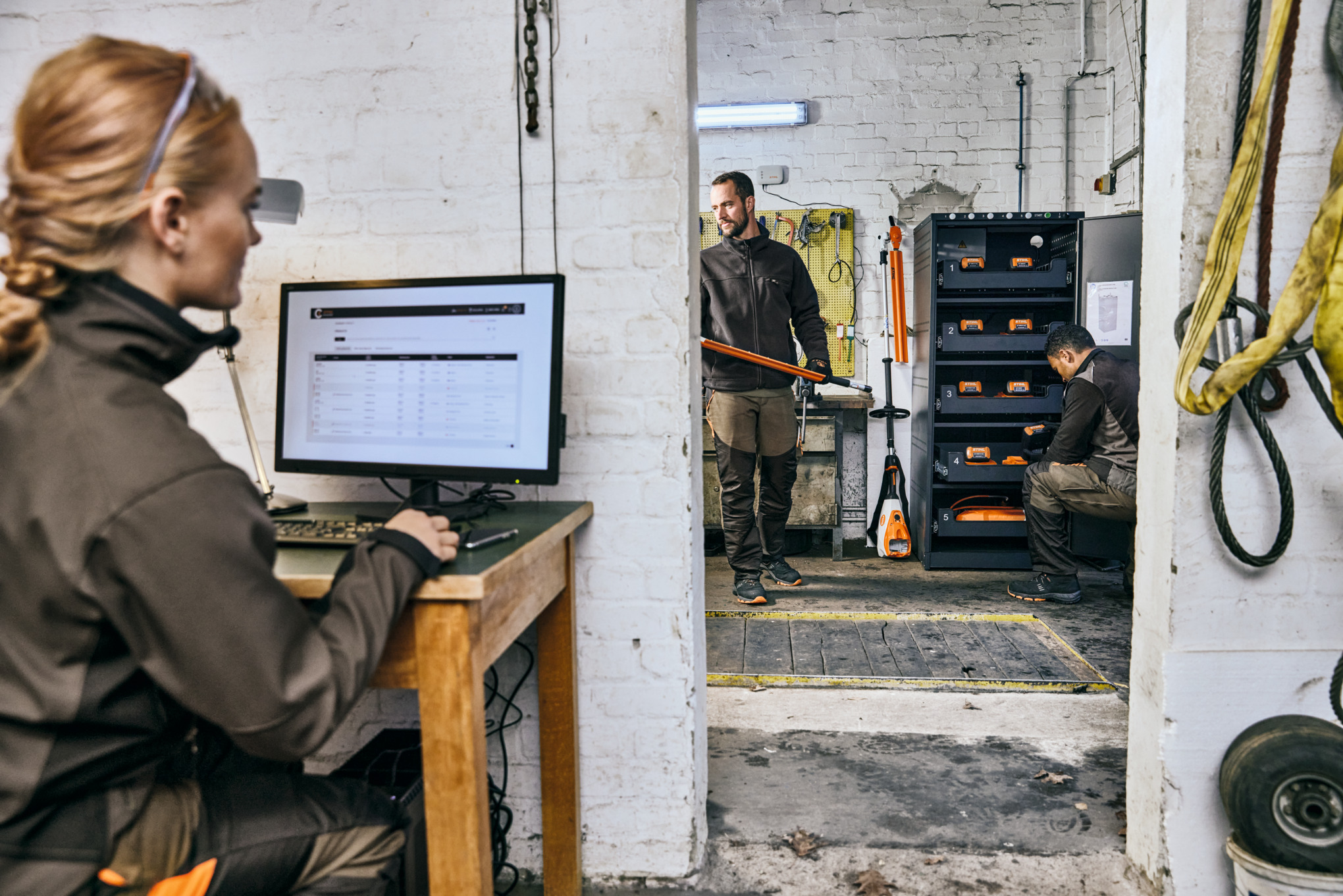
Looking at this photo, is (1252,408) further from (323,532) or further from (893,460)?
(893,460)

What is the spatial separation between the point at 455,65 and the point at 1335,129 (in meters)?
1.67

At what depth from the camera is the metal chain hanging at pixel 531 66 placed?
164 centimetres

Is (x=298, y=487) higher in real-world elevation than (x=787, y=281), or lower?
lower

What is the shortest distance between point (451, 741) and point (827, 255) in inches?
175

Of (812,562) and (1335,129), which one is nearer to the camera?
(1335,129)

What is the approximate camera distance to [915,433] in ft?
15.7

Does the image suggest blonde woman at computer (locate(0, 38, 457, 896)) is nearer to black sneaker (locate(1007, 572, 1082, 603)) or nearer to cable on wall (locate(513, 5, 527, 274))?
cable on wall (locate(513, 5, 527, 274))

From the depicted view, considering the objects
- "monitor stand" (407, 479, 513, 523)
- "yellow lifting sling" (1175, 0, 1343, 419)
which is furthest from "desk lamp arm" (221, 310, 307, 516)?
"yellow lifting sling" (1175, 0, 1343, 419)

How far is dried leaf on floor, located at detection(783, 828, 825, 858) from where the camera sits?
1813 millimetres

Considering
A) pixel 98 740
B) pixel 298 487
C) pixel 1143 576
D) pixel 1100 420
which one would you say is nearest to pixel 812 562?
pixel 1100 420

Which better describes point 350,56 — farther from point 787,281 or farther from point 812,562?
point 812,562

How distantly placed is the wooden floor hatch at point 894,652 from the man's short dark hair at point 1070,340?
1257 mm

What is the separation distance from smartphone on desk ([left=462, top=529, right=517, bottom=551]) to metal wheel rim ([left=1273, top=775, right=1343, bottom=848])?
1.35m

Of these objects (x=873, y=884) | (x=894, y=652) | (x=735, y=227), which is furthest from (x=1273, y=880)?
(x=735, y=227)
